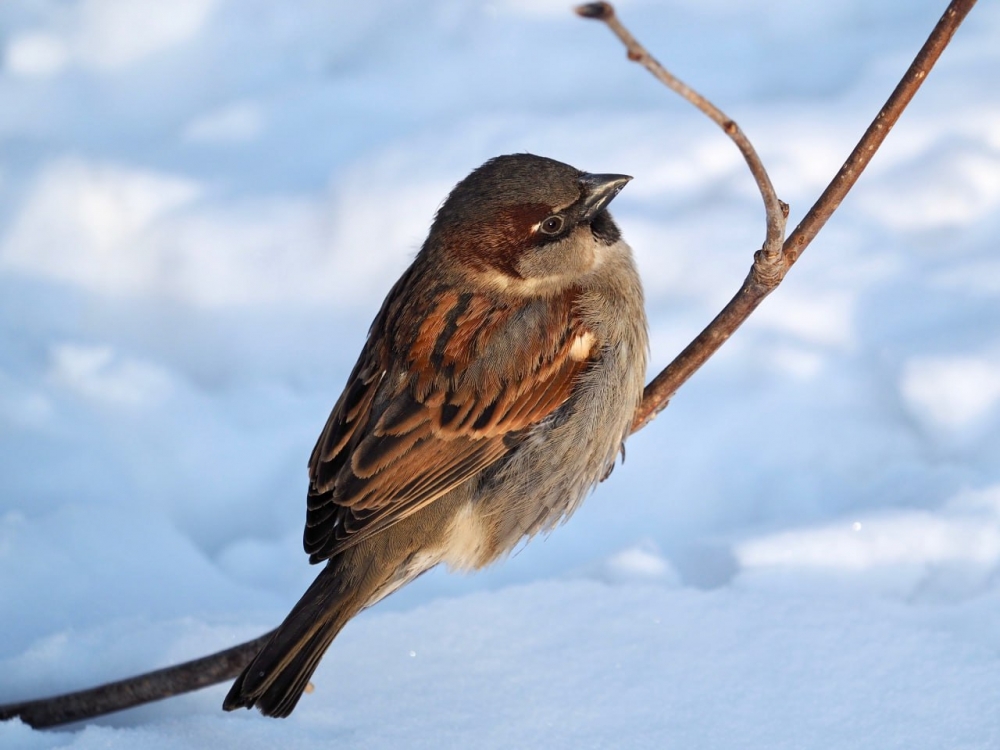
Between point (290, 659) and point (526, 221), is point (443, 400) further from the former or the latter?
point (290, 659)

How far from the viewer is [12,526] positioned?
3.72 m

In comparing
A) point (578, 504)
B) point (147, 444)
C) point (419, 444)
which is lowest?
point (147, 444)

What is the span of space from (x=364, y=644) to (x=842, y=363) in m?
2.14

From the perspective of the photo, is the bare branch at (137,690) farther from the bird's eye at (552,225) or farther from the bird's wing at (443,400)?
the bird's eye at (552,225)

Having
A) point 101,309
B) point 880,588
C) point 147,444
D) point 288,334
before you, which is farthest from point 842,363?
point 101,309

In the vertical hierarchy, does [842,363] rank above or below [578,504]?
below

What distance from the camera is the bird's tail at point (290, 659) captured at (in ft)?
8.41

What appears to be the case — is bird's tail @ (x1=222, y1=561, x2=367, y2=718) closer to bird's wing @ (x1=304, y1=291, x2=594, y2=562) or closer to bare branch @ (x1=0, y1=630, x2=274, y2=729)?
bare branch @ (x1=0, y1=630, x2=274, y2=729)

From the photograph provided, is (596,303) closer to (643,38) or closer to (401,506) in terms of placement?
(401,506)

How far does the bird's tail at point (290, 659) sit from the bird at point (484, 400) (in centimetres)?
8

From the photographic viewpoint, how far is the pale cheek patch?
2.99 meters

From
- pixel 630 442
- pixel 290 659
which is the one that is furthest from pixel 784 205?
pixel 630 442

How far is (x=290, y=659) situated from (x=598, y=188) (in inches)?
50.6

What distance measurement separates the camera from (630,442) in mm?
4445
